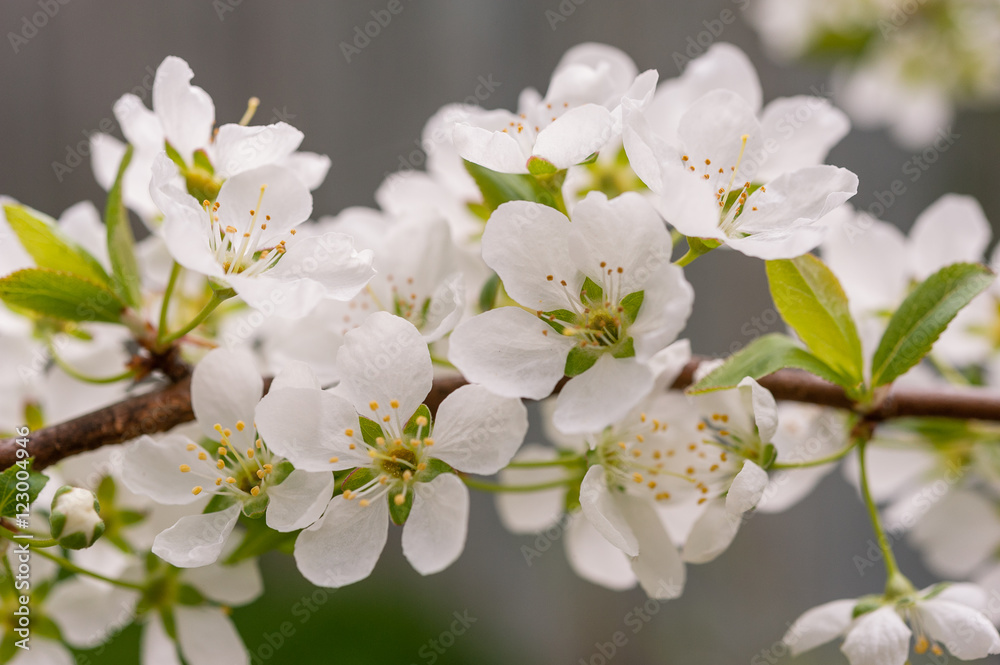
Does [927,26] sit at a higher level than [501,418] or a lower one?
higher

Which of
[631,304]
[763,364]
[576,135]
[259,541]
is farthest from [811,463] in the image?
[259,541]

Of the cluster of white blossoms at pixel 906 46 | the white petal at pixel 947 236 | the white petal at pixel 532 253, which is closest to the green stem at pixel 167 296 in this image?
the white petal at pixel 532 253

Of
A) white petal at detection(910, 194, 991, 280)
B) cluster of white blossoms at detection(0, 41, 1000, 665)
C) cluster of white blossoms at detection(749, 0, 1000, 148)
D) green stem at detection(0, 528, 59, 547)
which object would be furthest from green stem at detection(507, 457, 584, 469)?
cluster of white blossoms at detection(749, 0, 1000, 148)

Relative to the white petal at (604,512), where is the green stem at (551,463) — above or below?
below

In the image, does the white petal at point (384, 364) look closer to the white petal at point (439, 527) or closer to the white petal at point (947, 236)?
the white petal at point (439, 527)

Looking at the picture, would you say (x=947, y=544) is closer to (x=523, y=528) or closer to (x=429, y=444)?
(x=523, y=528)

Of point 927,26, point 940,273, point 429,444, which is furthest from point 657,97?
point 927,26

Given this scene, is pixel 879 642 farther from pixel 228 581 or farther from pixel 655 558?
pixel 228 581
